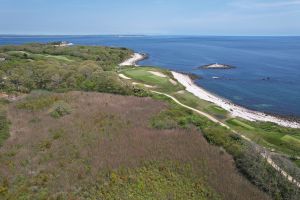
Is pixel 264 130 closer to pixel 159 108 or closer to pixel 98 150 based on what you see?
pixel 159 108

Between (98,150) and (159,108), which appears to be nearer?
(98,150)

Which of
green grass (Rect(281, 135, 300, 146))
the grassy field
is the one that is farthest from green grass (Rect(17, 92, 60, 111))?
green grass (Rect(281, 135, 300, 146))

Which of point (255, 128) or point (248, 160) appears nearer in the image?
point (248, 160)

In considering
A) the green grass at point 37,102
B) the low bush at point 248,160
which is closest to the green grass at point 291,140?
the low bush at point 248,160

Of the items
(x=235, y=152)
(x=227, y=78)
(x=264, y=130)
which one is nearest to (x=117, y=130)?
(x=235, y=152)

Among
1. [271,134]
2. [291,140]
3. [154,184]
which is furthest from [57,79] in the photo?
[291,140]

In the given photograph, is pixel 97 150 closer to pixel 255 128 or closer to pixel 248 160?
pixel 248 160

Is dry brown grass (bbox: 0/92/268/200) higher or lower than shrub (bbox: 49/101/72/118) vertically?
lower

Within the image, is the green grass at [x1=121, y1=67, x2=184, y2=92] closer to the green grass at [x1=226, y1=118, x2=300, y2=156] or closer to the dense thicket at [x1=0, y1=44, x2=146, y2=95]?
the dense thicket at [x1=0, y1=44, x2=146, y2=95]

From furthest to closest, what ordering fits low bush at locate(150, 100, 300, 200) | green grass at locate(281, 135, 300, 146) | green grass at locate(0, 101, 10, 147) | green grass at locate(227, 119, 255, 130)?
green grass at locate(227, 119, 255, 130) → green grass at locate(281, 135, 300, 146) → green grass at locate(0, 101, 10, 147) → low bush at locate(150, 100, 300, 200)
